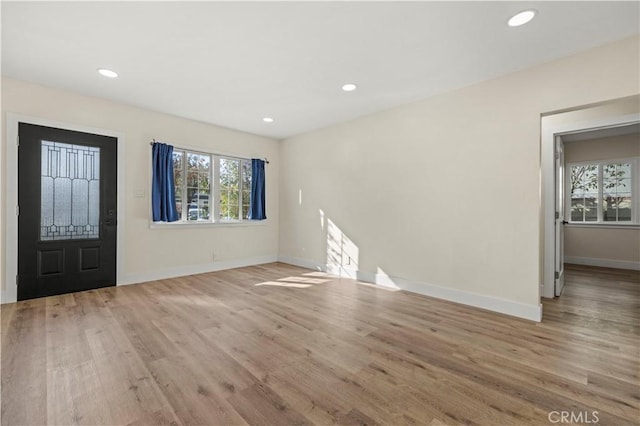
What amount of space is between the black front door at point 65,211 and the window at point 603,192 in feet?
30.6

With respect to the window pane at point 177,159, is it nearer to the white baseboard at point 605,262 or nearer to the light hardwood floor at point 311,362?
the light hardwood floor at point 311,362

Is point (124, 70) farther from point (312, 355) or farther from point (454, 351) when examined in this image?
point (454, 351)

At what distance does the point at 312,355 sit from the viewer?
7.25 feet

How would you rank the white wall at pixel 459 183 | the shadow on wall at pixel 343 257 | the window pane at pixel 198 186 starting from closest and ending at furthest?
1. the white wall at pixel 459 183
2. the shadow on wall at pixel 343 257
3. the window pane at pixel 198 186

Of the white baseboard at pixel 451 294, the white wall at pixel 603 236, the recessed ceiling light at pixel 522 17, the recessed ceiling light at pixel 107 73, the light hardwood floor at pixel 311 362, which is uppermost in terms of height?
the recessed ceiling light at pixel 107 73

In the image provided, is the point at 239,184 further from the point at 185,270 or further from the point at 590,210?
the point at 590,210

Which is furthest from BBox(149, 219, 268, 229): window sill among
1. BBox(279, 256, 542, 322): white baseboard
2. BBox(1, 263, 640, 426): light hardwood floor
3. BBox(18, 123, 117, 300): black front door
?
BBox(279, 256, 542, 322): white baseboard

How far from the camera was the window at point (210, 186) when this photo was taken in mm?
4902

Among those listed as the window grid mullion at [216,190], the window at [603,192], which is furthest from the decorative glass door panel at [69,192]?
the window at [603,192]

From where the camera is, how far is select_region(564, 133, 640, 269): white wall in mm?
5551

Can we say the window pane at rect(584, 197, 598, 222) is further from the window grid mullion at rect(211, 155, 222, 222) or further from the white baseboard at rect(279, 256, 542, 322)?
the window grid mullion at rect(211, 155, 222, 222)

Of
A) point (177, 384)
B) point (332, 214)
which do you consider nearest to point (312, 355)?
point (177, 384)

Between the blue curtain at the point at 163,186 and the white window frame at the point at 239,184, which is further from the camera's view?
the white window frame at the point at 239,184

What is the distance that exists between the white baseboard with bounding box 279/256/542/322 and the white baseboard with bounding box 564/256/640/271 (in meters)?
4.66
